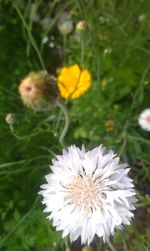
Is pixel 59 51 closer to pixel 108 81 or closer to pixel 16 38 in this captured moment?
pixel 16 38

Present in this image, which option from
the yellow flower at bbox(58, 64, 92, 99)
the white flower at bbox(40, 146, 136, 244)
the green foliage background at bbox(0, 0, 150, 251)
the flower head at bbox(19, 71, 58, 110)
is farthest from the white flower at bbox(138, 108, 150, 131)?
the flower head at bbox(19, 71, 58, 110)

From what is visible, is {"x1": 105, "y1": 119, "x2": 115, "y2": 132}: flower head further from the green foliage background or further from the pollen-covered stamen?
the pollen-covered stamen

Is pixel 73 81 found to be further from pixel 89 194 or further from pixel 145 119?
pixel 89 194

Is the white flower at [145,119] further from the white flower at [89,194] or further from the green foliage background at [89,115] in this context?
the white flower at [89,194]

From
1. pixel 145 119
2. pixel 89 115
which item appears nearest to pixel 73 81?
pixel 89 115

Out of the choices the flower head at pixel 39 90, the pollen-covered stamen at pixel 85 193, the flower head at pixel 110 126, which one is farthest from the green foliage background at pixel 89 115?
the flower head at pixel 39 90

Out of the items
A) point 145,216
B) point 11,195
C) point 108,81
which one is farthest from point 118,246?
point 108,81
